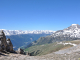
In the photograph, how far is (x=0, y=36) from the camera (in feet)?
119

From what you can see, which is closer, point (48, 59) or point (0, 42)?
point (48, 59)

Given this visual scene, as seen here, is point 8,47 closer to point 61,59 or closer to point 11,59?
point 11,59

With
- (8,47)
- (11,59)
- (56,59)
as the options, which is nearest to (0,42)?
(8,47)

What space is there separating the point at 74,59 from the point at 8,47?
33.5 metres

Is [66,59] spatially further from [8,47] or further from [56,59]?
[8,47]

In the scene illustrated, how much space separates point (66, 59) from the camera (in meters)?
21.6

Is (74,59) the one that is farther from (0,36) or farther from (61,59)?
(0,36)

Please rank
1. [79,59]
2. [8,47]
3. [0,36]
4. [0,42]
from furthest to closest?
1. [8,47]
2. [0,36]
3. [0,42]
4. [79,59]

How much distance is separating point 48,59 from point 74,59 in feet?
24.8

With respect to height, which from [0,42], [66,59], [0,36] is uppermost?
[0,36]

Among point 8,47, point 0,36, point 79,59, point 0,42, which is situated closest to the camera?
point 79,59

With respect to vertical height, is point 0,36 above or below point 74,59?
above

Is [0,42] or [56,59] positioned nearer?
[56,59]

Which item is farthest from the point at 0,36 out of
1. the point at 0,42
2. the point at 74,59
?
the point at 74,59
